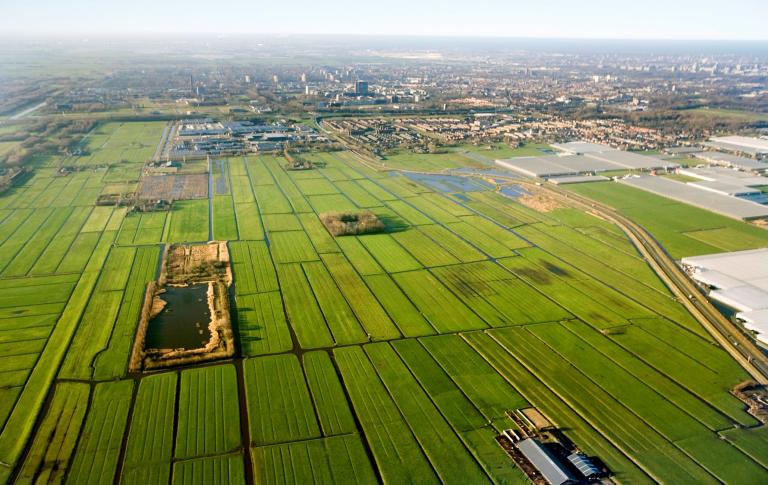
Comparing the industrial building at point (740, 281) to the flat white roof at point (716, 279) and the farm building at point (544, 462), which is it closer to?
the flat white roof at point (716, 279)

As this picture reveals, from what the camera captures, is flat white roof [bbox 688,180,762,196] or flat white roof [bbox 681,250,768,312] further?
flat white roof [bbox 688,180,762,196]

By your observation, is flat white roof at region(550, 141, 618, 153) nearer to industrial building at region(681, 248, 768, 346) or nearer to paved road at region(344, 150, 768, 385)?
paved road at region(344, 150, 768, 385)

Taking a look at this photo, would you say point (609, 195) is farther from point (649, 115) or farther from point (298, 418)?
point (649, 115)

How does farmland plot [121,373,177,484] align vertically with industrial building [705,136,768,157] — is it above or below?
below

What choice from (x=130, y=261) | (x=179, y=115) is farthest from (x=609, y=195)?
Answer: (x=179, y=115)

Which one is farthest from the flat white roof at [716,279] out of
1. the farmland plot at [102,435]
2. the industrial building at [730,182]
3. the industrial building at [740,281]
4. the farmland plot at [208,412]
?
the farmland plot at [102,435]

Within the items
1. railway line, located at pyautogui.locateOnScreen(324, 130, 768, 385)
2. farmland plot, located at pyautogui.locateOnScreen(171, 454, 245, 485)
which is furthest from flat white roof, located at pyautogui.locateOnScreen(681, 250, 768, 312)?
farmland plot, located at pyautogui.locateOnScreen(171, 454, 245, 485)
